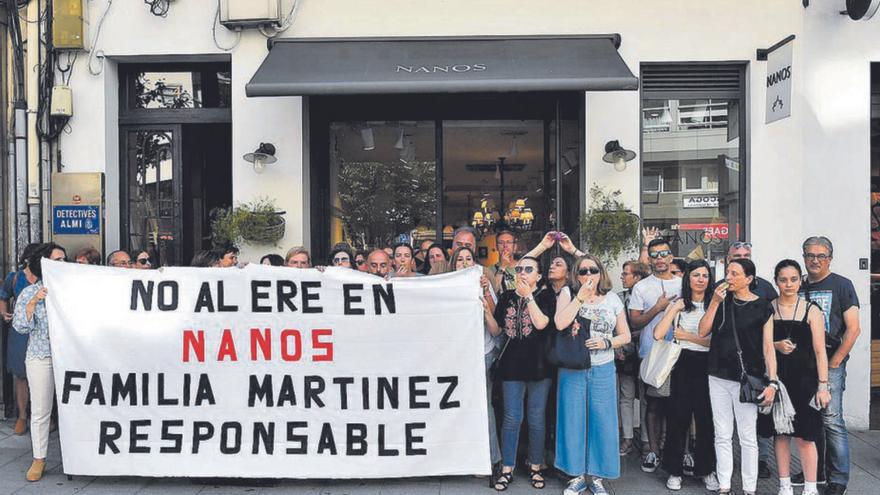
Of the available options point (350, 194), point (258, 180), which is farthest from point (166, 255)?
point (350, 194)

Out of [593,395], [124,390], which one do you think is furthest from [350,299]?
[593,395]

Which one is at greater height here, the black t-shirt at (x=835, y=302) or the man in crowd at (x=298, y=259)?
the man in crowd at (x=298, y=259)

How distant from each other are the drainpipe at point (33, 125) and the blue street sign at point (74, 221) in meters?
0.22

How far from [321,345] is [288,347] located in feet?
0.83

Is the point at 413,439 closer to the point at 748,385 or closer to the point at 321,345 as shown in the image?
the point at 321,345

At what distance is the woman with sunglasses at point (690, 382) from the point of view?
210 inches

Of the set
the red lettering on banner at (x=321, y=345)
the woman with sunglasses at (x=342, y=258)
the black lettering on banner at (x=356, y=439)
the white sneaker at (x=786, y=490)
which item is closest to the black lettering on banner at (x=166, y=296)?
the red lettering on banner at (x=321, y=345)

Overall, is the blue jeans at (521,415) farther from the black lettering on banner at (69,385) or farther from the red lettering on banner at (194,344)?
the black lettering on banner at (69,385)

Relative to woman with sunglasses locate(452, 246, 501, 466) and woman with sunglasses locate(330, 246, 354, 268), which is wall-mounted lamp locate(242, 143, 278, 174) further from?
woman with sunglasses locate(452, 246, 501, 466)

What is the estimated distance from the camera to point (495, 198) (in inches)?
342

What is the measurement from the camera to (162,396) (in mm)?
5398

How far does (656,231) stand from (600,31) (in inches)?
89.0

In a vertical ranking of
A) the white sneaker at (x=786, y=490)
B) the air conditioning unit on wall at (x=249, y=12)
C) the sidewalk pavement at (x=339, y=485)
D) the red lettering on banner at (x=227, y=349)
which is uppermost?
the air conditioning unit on wall at (x=249, y=12)

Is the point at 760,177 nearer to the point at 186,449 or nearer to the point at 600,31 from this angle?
the point at 600,31
